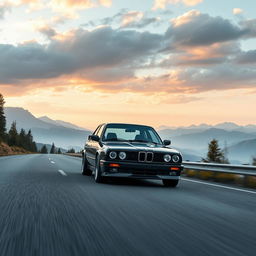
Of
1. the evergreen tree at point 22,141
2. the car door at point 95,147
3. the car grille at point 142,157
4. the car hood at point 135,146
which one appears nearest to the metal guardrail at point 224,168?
the car hood at point 135,146

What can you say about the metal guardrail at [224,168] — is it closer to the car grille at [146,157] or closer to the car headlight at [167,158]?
the car headlight at [167,158]

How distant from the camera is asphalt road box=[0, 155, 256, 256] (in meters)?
3.99

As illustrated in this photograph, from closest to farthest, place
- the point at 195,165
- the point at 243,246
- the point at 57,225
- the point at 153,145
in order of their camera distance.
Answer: the point at 243,246 < the point at 57,225 < the point at 153,145 < the point at 195,165

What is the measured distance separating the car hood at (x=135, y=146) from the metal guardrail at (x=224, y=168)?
2322 mm

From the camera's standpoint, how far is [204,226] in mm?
5285

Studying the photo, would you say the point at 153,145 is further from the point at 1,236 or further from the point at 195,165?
the point at 1,236

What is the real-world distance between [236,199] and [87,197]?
2.86 m

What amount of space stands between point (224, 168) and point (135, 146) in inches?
154

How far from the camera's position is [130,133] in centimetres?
1230

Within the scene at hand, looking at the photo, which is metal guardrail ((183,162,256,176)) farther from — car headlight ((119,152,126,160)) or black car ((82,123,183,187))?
car headlight ((119,152,126,160))

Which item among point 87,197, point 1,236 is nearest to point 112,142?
point 87,197

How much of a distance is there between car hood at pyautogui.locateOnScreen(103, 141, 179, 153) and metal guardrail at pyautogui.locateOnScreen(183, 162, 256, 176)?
2.32 metres

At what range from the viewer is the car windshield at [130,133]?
39.6 ft

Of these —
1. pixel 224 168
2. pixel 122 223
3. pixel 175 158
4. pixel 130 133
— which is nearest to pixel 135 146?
pixel 175 158
